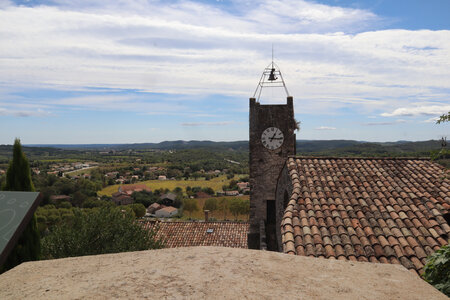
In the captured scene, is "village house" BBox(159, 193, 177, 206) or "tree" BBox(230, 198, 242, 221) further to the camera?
"village house" BBox(159, 193, 177, 206)

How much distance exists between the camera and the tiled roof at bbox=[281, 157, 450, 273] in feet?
21.2

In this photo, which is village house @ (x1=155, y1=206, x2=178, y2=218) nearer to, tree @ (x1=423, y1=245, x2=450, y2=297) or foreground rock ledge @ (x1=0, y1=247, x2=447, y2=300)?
tree @ (x1=423, y1=245, x2=450, y2=297)

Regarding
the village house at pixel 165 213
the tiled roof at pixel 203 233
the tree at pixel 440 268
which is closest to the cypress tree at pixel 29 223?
the tiled roof at pixel 203 233

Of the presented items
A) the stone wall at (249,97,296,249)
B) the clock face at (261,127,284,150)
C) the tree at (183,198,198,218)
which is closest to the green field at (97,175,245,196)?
the tree at (183,198,198,218)

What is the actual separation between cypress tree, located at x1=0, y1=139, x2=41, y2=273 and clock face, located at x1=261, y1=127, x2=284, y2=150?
1079 cm

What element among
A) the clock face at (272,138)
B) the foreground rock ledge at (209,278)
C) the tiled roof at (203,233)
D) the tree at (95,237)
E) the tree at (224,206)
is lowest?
the tree at (224,206)

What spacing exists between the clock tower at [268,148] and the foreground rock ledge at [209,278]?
40.0ft

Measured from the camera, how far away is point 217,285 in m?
1.98

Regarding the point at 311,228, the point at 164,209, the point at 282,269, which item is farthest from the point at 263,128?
the point at 164,209

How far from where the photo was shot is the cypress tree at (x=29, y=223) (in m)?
11.3

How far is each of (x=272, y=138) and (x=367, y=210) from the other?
7.48 m

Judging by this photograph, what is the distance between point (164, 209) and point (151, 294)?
55.7 meters

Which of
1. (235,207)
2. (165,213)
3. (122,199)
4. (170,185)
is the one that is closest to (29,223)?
(235,207)

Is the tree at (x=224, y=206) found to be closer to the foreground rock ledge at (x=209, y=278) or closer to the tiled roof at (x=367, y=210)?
the tiled roof at (x=367, y=210)
